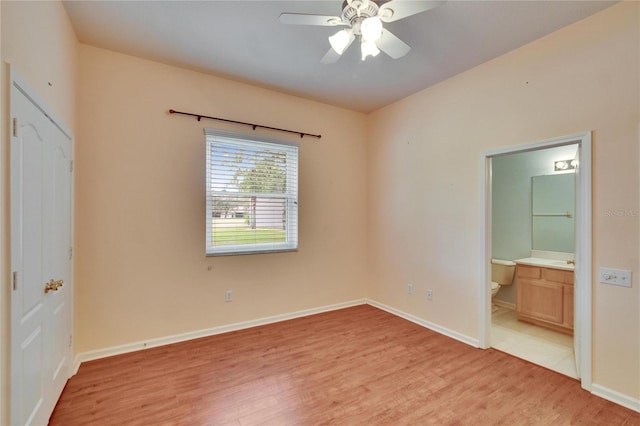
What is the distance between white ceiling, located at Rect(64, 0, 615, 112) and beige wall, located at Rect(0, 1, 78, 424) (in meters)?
0.32

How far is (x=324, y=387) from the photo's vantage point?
233 centimetres

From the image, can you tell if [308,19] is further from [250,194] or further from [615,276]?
[615,276]

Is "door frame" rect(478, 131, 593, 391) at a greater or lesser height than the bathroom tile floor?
greater

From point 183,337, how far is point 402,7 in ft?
11.6

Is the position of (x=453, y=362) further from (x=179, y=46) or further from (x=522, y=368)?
(x=179, y=46)

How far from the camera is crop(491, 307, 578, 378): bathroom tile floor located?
271 centimetres

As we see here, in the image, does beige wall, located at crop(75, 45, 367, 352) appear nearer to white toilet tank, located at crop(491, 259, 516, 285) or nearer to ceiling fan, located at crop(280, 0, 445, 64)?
ceiling fan, located at crop(280, 0, 445, 64)

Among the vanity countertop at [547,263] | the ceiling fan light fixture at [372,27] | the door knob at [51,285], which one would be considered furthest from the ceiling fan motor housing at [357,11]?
the vanity countertop at [547,263]

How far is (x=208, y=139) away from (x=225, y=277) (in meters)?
1.61

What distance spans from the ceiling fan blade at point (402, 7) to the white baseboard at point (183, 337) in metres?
3.36

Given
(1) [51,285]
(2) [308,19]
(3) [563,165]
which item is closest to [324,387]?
(1) [51,285]

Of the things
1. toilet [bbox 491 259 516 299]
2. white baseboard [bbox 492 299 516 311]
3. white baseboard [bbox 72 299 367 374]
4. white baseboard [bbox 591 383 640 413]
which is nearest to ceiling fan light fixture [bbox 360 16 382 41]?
white baseboard [bbox 591 383 640 413]

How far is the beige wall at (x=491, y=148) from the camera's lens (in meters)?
2.14

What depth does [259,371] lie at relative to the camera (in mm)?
2564
